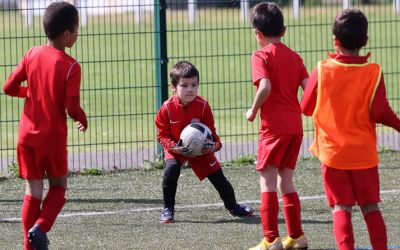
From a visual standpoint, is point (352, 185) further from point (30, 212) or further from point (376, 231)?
point (30, 212)

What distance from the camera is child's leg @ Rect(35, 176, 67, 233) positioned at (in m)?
Result: 6.89

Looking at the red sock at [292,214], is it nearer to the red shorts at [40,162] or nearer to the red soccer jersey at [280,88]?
the red soccer jersey at [280,88]

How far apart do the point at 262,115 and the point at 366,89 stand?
1130mm

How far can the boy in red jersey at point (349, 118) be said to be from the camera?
6.36 m

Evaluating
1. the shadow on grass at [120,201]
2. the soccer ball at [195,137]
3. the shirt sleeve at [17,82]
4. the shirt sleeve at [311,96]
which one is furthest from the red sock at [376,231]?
the shadow on grass at [120,201]

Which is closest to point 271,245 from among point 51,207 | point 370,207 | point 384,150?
point 370,207

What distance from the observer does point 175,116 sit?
857 cm

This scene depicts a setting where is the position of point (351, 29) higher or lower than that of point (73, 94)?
higher

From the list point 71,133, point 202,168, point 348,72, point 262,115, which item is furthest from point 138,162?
point 348,72

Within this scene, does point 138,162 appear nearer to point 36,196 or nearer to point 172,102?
point 172,102

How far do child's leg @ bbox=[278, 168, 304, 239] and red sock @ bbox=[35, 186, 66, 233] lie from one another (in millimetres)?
1578

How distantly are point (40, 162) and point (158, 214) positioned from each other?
2.23 metres

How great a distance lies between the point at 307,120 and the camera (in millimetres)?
14625

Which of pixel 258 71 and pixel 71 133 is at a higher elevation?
pixel 258 71
